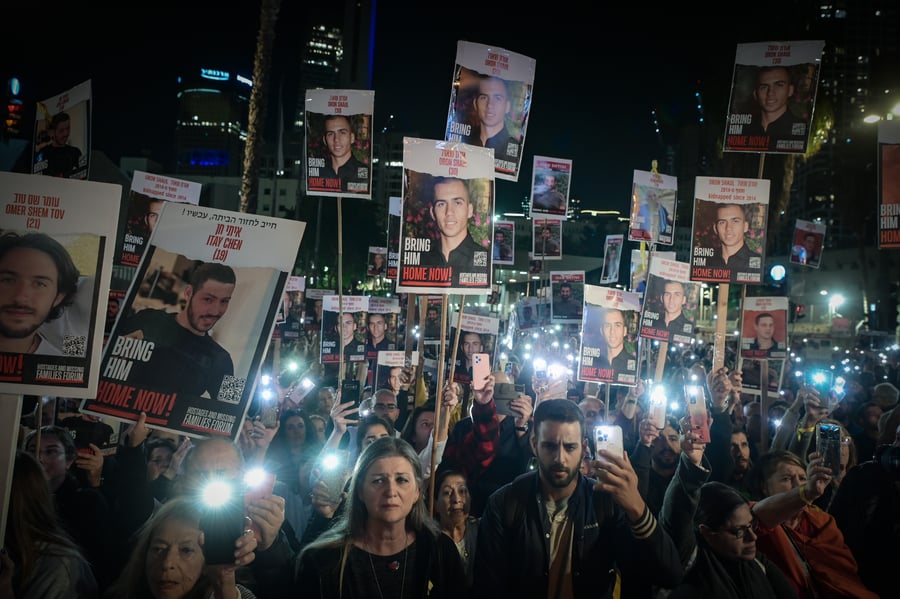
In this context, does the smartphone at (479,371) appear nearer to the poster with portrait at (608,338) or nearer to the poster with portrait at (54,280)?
the poster with portrait at (54,280)

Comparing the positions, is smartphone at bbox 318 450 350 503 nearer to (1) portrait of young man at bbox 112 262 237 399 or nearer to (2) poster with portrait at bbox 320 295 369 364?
(1) portrait of young man at bbox 112 262 237 399

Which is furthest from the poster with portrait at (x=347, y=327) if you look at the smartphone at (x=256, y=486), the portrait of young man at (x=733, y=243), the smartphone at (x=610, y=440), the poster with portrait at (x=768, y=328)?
the smartphone at (x=610, y=440)

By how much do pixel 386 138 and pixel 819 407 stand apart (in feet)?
423

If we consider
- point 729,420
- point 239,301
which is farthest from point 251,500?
point 729,420

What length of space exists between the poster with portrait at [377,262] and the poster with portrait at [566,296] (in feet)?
15.7

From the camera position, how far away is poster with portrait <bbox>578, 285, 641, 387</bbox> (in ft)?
29.9

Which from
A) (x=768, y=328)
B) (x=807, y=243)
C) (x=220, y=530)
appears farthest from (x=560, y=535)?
(x=807, y=243)

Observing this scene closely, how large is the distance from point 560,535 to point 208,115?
148504 millimetres

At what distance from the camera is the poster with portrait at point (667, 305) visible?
9.84 m

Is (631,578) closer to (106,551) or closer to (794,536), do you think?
(794,536)

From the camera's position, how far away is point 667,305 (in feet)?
32.7

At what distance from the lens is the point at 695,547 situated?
12.8ft

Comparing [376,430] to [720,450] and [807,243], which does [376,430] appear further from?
[807,243]

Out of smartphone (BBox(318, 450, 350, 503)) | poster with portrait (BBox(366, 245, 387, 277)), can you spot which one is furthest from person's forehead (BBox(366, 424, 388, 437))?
poster with portrait (BBox(366, 245, 387, 277))
